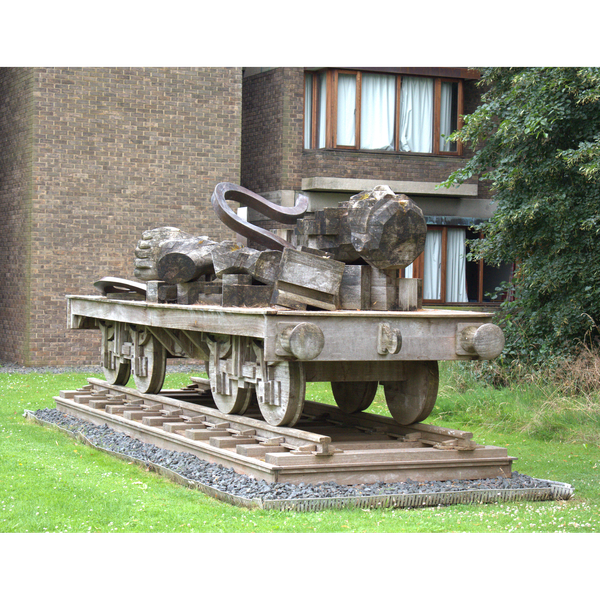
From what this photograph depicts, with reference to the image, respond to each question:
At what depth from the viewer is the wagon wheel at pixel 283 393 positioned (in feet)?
24.1

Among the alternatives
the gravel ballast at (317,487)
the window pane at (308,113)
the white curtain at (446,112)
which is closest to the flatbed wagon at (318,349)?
the gravel ballast at (317,487)

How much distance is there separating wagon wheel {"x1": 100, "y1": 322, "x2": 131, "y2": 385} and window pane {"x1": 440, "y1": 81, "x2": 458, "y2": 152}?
467 inches

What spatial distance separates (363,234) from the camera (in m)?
7.43

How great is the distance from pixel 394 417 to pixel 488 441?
2.02 metres

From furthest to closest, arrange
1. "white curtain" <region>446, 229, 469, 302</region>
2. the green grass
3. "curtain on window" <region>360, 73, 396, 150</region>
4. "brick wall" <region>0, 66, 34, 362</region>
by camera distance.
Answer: "white curtain" <region>446, 229, 469, 302</region>, "curtain on window" <region>360, 73, 396, 150</region>, "brick wall" <region>0, 66, 34, 362</region>, the green grass

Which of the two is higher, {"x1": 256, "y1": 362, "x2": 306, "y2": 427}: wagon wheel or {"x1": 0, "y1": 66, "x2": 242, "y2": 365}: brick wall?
{"x1": 0, "y1": 66, "x2": 242, "y2": 365}: brick wall

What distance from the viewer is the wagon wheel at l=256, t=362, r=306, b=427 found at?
7355mm

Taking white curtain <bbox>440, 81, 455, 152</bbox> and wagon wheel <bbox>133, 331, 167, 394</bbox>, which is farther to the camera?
white curtain <bbox>440, 81, 455, 152</bbox>

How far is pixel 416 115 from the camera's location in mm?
20672

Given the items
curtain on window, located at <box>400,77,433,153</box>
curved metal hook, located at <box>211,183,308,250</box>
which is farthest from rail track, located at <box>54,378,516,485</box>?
curtain on window, located at <box>400,77,433,153</box>

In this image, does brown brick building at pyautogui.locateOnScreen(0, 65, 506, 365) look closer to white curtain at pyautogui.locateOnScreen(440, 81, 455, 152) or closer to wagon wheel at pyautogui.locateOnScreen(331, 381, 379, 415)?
white curtain at pyautogui.locateOnScreen(440, 81, 455, 152)

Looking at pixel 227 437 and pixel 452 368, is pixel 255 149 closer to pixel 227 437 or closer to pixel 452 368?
pixel 452 368
